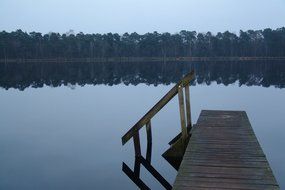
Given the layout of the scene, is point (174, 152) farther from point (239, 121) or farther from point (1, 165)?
point (1, 165)

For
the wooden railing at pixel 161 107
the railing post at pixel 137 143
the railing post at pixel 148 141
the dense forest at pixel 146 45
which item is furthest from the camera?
the dense forest at pixel 146 45

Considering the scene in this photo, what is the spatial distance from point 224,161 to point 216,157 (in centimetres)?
38

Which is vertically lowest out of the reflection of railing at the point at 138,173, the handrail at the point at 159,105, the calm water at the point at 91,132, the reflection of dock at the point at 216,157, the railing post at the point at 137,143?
the reflection of railing at the point at 138,173

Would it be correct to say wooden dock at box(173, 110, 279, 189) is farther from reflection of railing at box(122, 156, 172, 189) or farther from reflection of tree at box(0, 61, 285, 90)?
reflection of tree at box(0, 61, 285, 90)

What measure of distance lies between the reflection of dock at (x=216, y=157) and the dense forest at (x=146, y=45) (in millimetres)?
136710

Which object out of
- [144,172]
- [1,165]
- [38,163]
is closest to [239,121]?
[144,172]

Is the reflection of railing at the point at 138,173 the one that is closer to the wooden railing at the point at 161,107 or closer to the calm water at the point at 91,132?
the calm water at the point at 91,132

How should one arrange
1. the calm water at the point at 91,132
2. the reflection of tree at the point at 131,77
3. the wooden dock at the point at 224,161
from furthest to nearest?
the reflection of tree at the point at 131,77 → the calm water at the point at 91,132 → the wooden dock at the point at 224,161

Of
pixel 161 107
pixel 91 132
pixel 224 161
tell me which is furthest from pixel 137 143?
pixel 91 132

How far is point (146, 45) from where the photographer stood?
158 m

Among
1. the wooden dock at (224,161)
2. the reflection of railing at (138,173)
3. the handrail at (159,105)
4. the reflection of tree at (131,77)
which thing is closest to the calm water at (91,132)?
the reflection of railing at (138,173)

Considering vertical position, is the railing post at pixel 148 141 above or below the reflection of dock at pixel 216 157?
below

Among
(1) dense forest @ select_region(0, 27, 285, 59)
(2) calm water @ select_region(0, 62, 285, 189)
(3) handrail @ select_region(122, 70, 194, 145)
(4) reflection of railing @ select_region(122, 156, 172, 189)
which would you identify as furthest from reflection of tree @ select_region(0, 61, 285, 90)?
(1) dense forest @ select_region(0, 27, 285, 59)

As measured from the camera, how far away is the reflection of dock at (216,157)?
7328 mm
